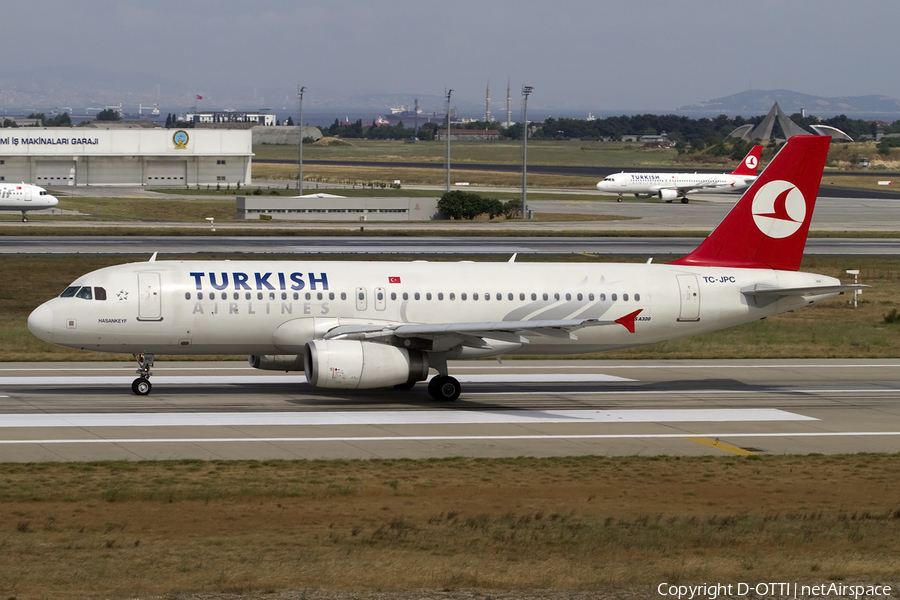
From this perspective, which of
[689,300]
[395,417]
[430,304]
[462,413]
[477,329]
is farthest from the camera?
[689,300]

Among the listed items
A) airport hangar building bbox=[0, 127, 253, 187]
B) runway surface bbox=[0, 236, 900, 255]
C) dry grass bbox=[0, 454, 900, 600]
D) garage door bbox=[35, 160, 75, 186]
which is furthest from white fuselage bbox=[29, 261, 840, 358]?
garage door bbox=[35, 160, 75, 186]

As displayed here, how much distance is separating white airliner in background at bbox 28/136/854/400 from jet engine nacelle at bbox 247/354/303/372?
1.8 inches

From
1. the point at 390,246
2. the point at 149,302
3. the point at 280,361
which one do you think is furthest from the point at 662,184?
the point at 149,302

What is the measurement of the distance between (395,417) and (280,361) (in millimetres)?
4644

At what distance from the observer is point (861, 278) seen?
68.3 meters

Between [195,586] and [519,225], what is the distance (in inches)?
3498

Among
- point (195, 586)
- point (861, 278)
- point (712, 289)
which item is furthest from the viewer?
point (861, 278)

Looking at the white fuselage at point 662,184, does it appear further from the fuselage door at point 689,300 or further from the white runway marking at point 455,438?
the white runway marking at point 455,438

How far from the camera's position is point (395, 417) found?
31.9 metres

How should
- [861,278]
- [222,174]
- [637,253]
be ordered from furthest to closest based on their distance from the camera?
[222,174] < [637,253] < [861,278]

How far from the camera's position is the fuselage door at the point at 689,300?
36.3m

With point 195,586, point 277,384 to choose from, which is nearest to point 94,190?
point 277,384

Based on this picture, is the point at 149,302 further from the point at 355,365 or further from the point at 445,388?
the point at 445,388

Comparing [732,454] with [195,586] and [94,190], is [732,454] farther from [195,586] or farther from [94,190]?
[94,190]
